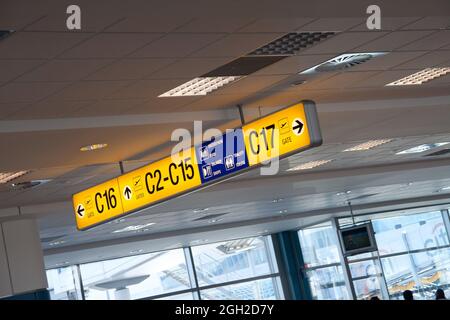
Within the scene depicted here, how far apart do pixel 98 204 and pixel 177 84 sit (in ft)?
7.56

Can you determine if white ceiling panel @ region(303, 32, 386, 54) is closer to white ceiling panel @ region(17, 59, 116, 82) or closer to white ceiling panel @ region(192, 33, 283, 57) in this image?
white ceiling panel @ region(192, 33, 283, 57)

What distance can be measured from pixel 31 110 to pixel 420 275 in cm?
2006

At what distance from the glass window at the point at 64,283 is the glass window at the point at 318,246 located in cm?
715

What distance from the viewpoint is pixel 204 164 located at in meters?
6.18

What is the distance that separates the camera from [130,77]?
5246 mm

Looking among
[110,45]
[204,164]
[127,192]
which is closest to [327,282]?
[127,192]

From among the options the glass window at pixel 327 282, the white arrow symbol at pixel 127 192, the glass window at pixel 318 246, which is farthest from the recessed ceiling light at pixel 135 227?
the glass window at pixel 327 282

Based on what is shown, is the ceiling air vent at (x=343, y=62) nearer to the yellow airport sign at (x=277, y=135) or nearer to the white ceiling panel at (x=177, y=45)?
the yellow airport sign at (x=277, y=135)

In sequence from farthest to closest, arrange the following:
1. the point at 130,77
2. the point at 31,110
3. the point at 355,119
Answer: the point at 355,119 < the point at 31,110 < the point at 130,77

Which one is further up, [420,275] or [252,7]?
[252,7]

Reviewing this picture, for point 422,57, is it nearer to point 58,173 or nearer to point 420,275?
point 58,173
